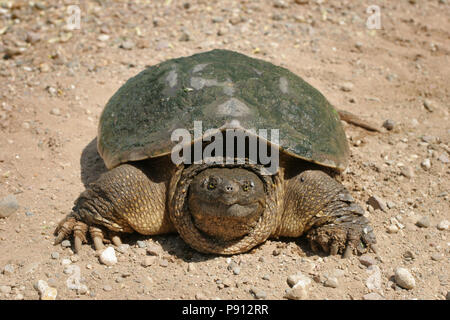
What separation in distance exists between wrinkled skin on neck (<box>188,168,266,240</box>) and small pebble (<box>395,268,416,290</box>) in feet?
2.76

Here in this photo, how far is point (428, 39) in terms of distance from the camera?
5641 mm

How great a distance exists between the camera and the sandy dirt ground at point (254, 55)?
8.74ft

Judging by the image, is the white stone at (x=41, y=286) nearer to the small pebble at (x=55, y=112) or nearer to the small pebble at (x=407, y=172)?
the small pebble at (x=55, y=112)

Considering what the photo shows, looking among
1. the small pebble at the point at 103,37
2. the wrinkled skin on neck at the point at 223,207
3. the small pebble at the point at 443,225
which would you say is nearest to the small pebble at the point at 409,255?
the small pebble at the point at 443,225

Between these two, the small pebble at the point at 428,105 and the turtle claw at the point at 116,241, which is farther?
the small pebble at the point at 428,105

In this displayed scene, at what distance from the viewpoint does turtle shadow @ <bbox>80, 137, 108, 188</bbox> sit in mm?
3633

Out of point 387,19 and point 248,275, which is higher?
point 387,19

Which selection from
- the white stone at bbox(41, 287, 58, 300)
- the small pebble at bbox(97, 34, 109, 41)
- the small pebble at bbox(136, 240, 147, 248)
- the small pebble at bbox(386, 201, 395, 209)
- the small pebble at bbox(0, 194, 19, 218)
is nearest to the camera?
the white stone at bbox(41, 287, 58, 300)

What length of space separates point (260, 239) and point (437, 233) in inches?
46.6

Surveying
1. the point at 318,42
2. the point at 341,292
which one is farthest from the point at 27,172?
the point at 318,42

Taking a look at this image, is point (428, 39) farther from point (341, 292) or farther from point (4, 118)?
point (4, 118)

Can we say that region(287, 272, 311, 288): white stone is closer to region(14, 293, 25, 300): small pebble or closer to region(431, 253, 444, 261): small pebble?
region(431, 253, 444, 261): small pebble

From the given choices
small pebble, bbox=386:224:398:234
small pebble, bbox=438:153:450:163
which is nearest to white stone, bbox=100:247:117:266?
small pebble, bbox=386:224:398:234

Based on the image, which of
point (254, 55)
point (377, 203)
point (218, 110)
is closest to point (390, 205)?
point (377, 203)
